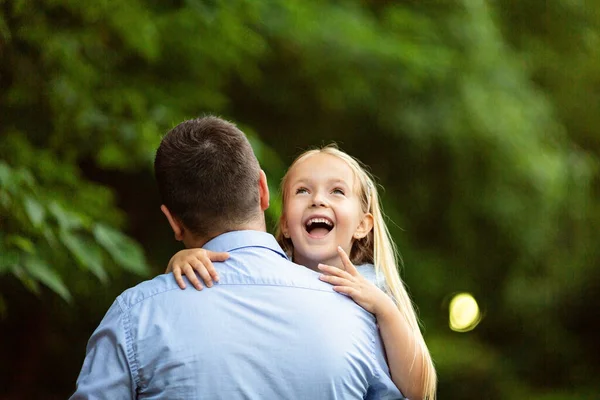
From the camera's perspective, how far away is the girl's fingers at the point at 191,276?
6.51 ft

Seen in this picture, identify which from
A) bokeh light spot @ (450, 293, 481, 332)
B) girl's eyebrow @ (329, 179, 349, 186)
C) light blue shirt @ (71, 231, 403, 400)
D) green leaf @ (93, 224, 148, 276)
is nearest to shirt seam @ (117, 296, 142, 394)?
light blue shirt @ (71, 231, 403, 400)

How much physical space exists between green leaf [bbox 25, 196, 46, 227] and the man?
3.99ft

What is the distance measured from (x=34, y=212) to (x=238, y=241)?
139 centimetres

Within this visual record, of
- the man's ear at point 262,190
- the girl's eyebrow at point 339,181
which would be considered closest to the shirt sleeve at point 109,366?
the man's ear at point 262,190

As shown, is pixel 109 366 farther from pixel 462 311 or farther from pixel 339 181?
pixel 462 311

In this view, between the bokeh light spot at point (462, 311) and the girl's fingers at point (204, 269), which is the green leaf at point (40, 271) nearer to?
the girl's fingers at point (204, 269)

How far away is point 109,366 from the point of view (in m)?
1.91

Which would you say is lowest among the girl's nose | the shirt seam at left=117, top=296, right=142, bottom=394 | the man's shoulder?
the shirt seam at left=117, top=296, right=142, bottom=394

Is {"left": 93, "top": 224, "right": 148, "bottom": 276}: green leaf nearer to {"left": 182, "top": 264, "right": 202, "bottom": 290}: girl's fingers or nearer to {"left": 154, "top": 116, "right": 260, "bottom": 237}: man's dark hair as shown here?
{"left": 154, "top": 116, "right": 260, "bottom": 237}: man's dark hair

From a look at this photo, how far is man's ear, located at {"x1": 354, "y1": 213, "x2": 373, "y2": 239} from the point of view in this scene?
294cm

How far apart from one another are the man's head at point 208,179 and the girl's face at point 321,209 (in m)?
0.66

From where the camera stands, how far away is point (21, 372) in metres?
5.26

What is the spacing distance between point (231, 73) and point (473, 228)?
85.4 inches

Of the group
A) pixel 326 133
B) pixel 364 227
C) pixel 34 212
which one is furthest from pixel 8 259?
pixel 326 133
